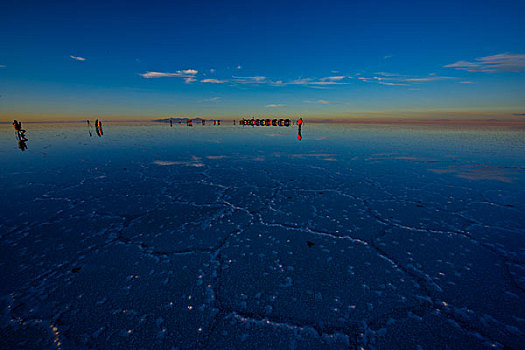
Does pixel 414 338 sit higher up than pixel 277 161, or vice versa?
pixel 277 161

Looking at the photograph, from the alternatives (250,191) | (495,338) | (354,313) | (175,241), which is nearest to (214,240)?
(175,241)

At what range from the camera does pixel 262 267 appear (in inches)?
145

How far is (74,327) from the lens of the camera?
8.59ft

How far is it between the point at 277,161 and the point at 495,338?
1088 centimetres

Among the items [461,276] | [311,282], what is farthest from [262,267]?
[461,276]

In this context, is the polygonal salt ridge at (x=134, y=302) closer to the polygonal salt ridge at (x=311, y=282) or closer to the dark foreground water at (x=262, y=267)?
the dark foreground water at (x=262, y=267)

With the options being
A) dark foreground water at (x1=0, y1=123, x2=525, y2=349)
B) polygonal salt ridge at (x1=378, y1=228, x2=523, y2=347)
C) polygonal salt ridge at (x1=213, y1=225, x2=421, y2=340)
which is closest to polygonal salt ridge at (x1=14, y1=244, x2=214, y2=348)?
dark foreground water at (x1=0, y1=123, x2=525, y2=349)

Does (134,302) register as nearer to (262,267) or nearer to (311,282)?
(262,267)

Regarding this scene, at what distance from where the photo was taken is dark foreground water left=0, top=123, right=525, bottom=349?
2570 millimetres

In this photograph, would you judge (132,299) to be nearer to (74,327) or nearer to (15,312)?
(74,327)

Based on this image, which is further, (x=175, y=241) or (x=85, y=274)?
(x=175, y=241)

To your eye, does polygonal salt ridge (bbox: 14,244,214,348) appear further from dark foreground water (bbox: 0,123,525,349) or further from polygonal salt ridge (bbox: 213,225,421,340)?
polygonal salt ridge (bbox: 213,225,421,340)

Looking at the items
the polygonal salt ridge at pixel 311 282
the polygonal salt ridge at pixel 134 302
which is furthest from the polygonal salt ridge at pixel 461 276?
the polygonal salt ridge at pixel 134 302

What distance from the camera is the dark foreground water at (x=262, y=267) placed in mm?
2570
